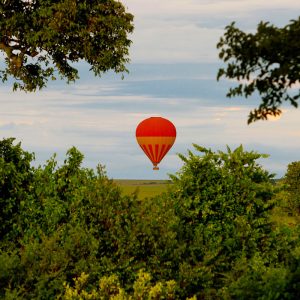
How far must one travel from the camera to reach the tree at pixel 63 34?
3906 centimetres

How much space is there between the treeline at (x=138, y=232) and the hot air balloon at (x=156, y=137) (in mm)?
31867

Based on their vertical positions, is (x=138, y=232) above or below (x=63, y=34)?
below

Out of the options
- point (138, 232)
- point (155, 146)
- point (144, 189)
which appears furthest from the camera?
point (144, 189)

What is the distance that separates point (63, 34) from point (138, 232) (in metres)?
19.6

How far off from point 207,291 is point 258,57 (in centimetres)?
977

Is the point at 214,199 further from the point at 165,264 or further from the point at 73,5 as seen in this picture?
the point at 73,5

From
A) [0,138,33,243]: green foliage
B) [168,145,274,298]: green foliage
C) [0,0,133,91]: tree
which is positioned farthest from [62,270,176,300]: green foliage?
[0,0,133,91]: tree

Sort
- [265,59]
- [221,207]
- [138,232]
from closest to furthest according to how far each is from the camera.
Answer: [265,59]
[138,232]
[221,207]

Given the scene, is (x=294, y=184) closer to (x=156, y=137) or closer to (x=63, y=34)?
(x=156, y=137)

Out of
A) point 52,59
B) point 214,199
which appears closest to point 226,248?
point 214,199

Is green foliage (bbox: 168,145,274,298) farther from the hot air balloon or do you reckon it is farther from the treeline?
the hot air balloon

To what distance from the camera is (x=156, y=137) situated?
190ft

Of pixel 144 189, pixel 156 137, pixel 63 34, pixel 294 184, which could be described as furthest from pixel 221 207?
pixel 144 189

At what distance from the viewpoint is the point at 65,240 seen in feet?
76.5
